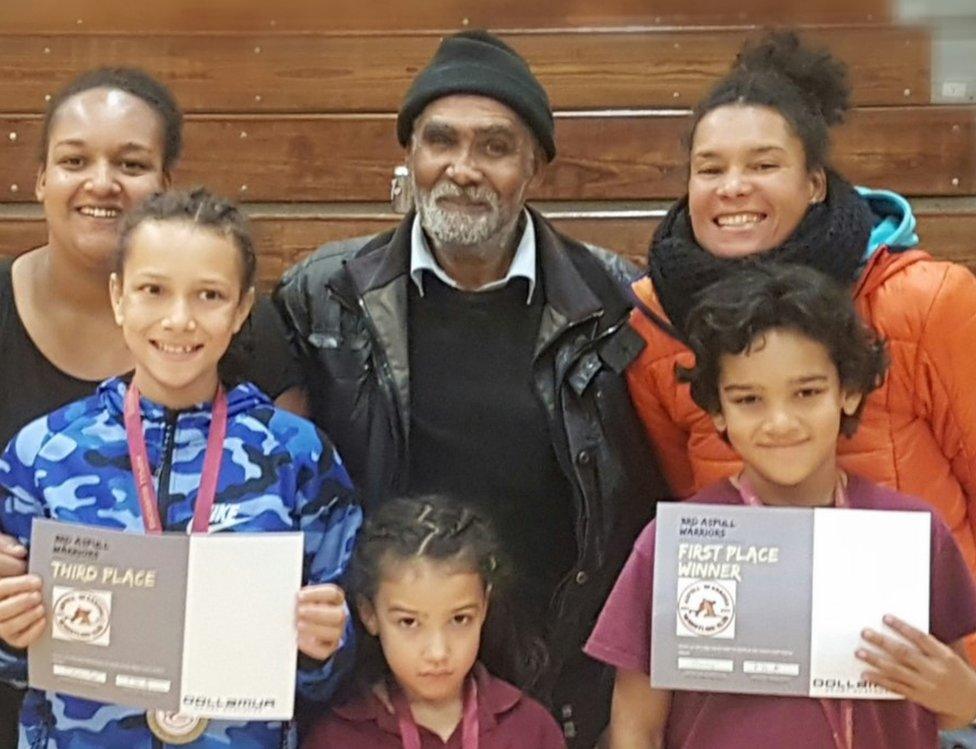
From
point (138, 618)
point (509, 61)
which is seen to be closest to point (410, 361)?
point (509, 61)

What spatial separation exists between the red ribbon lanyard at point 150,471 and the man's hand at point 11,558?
167 mm

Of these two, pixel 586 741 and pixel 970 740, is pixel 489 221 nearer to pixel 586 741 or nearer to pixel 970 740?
pixel 586 741

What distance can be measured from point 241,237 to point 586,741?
1.07 m

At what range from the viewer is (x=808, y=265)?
6.23ft

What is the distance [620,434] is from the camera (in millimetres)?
2080

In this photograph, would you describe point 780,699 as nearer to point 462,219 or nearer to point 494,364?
point 494,364

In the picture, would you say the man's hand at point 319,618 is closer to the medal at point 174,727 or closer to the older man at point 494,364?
the medal at point 174,727

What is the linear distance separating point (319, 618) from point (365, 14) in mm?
2762

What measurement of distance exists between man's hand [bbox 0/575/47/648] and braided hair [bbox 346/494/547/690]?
0.41 m

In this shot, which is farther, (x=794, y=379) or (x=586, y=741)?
(x=586, y=741)

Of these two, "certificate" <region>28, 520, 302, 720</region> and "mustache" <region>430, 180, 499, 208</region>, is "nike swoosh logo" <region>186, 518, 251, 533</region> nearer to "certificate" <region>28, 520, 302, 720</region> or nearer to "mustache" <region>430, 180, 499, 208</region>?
"certificate" <region>28, 520, 302, 720</region>

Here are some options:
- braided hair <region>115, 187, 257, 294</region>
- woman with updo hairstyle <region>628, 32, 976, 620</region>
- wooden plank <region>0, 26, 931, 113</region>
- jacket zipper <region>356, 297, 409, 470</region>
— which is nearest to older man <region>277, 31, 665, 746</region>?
jacket zipper <region>356, 297, 409, 470</region>

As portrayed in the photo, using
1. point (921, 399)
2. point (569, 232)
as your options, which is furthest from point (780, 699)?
point (569, 232)

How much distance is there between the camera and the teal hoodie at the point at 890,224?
6.52ft
